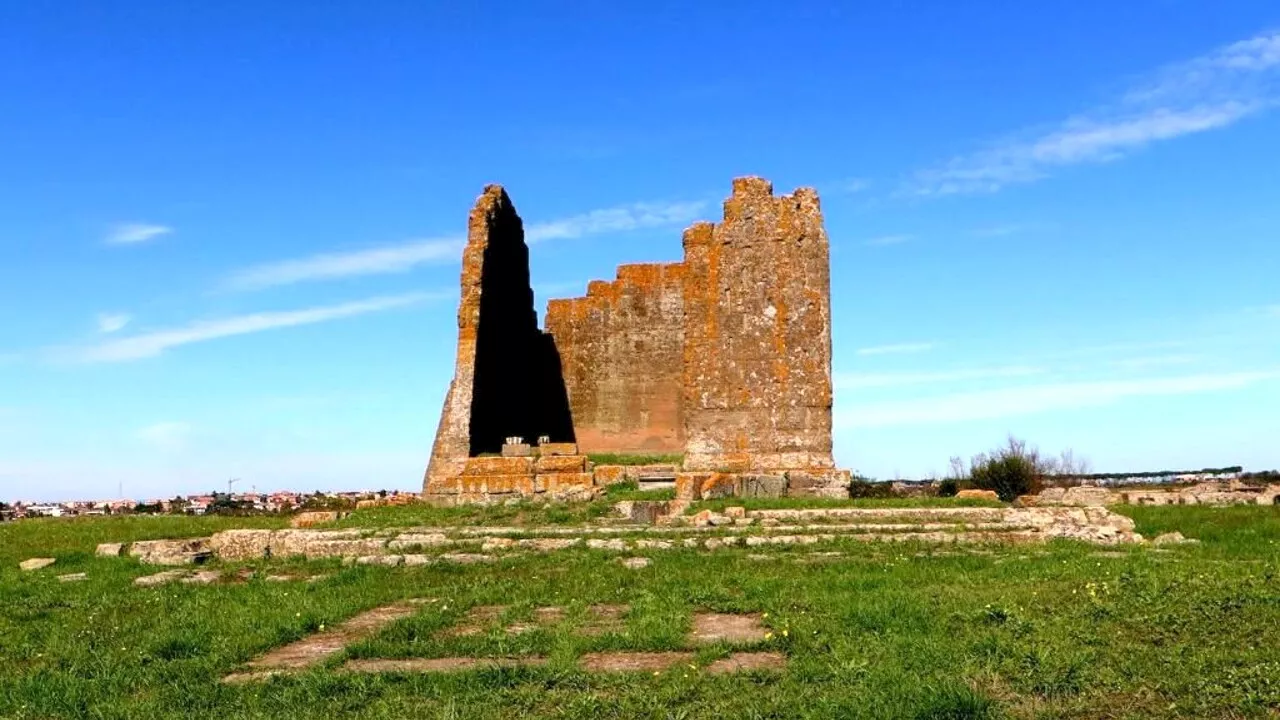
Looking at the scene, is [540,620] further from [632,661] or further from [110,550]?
[110,550]

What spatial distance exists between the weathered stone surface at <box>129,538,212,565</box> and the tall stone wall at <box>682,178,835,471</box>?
372 inches

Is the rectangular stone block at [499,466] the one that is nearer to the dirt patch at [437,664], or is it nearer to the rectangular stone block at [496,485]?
the rectangular stone block at [496,485]

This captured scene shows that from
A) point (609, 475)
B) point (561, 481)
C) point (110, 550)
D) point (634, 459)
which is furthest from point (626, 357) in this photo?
point (110, 550)

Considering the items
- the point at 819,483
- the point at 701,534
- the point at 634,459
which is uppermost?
the point at 634,459

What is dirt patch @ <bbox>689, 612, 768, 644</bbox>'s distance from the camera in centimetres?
715

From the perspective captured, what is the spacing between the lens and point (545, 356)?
28.2 metres

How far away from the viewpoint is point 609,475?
70.3ft

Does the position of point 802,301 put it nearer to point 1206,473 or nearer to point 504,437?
point 504,437

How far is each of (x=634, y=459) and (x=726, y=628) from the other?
54.5 feet

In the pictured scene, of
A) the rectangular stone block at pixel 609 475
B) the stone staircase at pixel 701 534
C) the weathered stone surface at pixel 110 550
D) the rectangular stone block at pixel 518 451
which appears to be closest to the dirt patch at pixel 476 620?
→ the stone staircase at pixel 701 534

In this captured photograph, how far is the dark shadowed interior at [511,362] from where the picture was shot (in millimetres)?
23406

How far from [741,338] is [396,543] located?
9.11 m

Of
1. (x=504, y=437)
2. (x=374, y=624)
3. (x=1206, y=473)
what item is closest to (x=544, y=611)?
(x=374, y=624)

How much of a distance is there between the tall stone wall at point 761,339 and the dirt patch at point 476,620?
1174cm
